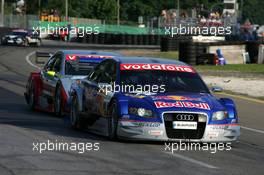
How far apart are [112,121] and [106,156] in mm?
1869

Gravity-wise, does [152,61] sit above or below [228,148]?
above

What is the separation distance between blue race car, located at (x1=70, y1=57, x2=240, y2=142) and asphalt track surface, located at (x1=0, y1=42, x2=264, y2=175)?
24 centimetres

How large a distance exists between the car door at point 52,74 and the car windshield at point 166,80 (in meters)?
3.71

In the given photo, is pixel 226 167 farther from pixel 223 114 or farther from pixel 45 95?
pixel 45 95

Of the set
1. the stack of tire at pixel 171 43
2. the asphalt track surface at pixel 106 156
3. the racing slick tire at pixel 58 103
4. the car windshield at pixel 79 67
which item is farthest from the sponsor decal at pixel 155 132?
the stack of tire at pixel 171 43

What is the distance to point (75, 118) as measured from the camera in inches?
563

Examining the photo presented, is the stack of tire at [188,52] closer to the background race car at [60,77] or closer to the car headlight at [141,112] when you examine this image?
the background race car at [60,77]

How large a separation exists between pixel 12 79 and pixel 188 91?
593 inches

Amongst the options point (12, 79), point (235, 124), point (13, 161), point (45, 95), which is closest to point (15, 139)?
point (13, 161)

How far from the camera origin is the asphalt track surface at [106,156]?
970 cm

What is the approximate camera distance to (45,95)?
57.2 ft

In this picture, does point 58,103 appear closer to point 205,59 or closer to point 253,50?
point 205,59

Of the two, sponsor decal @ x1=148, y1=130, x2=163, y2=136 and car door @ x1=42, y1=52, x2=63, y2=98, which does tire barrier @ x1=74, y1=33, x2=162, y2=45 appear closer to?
car door @ x1=42, y1=52, x2=63, y2=98

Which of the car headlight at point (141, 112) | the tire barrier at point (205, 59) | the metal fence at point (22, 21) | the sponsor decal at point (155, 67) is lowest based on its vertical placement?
the metal fence at point (22, 21)
